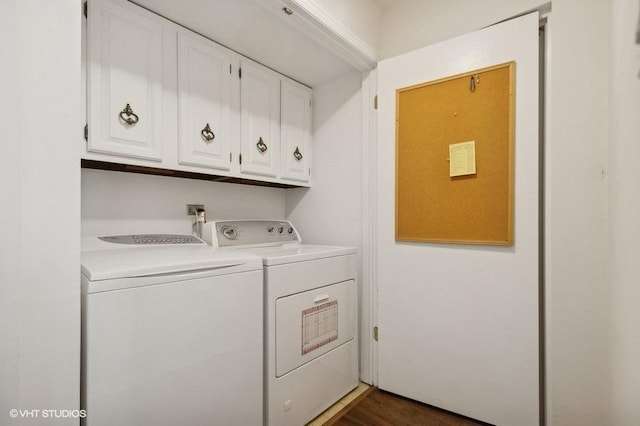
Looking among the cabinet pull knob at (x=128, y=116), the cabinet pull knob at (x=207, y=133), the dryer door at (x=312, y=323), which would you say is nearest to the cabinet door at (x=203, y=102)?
the cabinet pull knob at (x=207, y=133)

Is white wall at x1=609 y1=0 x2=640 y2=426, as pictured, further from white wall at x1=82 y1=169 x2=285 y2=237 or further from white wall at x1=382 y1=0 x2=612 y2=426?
white wall at x1=82 y1=169 x2=285 y2=237

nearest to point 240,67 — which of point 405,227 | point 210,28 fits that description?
point 210,28

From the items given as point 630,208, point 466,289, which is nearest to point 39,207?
point 630,208

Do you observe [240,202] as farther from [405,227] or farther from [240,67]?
[405,227]

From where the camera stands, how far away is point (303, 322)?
1587mm

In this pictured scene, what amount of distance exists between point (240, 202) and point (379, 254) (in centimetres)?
103

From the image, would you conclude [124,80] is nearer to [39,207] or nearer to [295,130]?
[39,207]

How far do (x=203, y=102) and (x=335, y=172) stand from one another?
973 mm

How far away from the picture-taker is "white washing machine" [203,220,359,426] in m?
1.44

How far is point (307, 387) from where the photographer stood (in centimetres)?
160

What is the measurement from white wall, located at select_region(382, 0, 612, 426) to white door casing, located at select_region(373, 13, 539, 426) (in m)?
0.07

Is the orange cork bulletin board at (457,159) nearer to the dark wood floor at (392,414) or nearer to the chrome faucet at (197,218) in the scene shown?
the dark wood floor at (392,414)

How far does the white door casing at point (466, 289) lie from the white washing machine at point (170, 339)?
903mm

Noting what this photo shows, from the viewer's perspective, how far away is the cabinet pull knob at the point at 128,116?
1.40 metres
